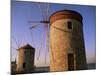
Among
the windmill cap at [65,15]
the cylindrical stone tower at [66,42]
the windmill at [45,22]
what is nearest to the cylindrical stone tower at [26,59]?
the windmill at [45,22]

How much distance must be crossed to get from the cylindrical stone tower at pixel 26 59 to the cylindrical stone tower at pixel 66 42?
0.32 meters

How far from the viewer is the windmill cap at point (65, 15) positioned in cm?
300

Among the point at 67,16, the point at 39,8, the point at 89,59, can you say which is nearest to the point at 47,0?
the point at 39,8

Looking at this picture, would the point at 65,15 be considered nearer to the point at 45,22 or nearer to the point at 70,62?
the point at 45,22

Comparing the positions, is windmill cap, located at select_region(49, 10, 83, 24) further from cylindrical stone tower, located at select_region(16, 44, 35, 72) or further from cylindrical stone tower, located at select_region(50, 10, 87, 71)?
cylindrical stone tower, located at select_region(16, 44, 35, 72)

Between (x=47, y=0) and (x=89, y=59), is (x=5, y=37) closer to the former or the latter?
(x=47, y=0)

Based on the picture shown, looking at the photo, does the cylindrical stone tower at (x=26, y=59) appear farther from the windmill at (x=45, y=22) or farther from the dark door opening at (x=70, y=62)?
the dark door opening at (x=70, y=62)

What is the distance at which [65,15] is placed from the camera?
3072 millimetres

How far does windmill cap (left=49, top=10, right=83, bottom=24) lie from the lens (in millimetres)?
3004

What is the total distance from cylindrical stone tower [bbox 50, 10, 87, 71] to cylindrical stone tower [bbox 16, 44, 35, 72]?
0.32 m

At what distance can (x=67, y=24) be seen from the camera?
310cm

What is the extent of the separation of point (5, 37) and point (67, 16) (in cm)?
Result: 105

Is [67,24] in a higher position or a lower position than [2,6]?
lower

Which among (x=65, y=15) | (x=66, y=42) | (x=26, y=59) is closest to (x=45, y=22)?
(x=65, y=15)
